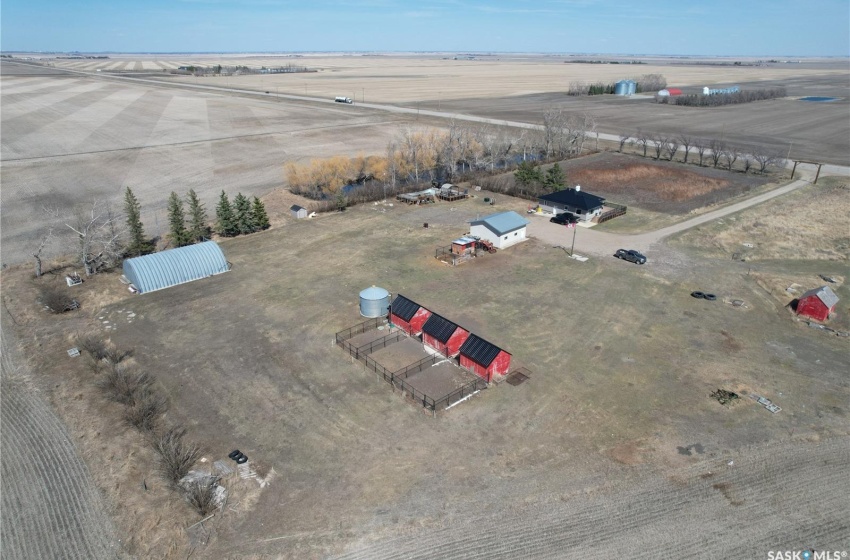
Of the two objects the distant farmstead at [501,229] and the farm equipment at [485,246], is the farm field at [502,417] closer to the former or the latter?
the farm equipment at [485,246]

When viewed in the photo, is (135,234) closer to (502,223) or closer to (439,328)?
(439,328)

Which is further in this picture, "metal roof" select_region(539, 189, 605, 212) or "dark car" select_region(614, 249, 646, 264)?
"metal roof" select_region(539, 189, 605, 212)

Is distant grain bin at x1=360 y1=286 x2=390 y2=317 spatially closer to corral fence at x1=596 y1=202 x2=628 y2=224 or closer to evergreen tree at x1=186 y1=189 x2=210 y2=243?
evergreen tree at x1=186 y1=189 x2=210 y2=243

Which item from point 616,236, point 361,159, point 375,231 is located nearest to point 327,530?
point 375,231

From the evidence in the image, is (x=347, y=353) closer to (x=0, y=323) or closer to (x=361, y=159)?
(x=0, y=323)

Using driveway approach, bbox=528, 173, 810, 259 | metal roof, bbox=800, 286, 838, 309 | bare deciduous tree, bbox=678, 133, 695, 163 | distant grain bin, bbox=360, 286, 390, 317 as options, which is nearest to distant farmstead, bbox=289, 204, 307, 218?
distant grain bin, bbox=360, 286, 390, 317
